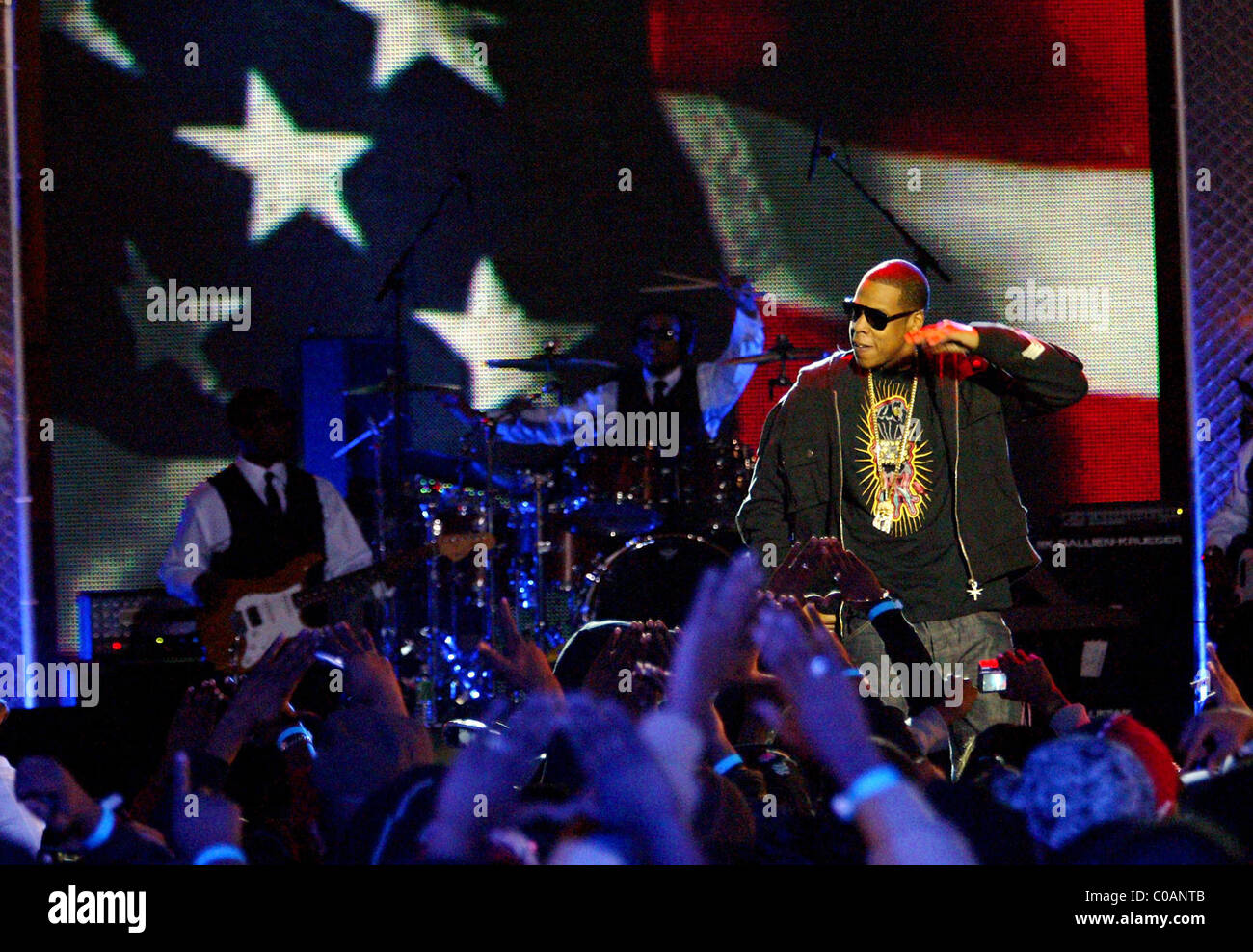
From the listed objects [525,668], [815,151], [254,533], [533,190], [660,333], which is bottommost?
[525,668]

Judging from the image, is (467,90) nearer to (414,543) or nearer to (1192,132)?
(414,543)

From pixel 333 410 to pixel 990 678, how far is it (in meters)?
4.32

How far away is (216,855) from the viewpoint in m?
2.24

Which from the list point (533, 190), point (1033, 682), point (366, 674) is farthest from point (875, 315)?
point (533, 190)

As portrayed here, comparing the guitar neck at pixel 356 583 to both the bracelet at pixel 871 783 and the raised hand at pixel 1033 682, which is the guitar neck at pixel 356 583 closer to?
the raised hand at pixel 1033 682

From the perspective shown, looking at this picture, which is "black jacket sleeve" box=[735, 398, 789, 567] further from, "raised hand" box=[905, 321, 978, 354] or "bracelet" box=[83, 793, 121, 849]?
"bracelet" box=[83, 793, 121, 849]

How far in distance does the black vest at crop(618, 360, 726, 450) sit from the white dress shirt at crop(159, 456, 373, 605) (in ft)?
4.99

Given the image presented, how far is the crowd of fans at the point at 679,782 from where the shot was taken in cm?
192

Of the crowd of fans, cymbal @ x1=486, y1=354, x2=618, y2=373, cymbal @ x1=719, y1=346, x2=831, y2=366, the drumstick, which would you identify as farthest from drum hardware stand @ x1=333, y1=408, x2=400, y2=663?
the crowd of fans

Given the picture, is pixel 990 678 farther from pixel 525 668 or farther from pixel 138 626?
pixel 138 626

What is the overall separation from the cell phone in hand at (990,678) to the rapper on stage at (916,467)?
72mm

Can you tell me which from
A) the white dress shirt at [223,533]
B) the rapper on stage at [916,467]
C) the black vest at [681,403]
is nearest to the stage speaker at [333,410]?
the white dress shirt at [223,533]
